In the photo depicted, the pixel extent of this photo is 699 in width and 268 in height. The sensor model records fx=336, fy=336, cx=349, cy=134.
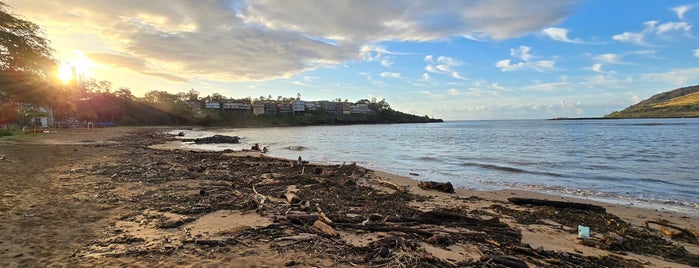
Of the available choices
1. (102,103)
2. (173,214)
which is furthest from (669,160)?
(102,103)

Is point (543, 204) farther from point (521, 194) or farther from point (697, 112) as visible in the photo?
point (697, 112)

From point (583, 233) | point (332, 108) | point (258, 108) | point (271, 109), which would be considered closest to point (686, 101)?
point (332, 108)

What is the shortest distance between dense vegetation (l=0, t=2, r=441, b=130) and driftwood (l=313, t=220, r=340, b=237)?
22.1 m

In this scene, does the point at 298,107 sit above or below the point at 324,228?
above

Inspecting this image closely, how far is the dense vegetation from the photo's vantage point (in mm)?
19047

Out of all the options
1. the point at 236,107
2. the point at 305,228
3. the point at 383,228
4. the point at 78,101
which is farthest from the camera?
the point at 236,107

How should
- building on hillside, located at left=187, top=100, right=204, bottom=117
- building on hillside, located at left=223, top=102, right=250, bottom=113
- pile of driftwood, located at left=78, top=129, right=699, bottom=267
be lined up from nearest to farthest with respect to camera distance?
pile of driftwood, located at left=78, top=129, right=699, bottom=267 < building on hillside, located at left=187, top=100, right=204, bottom=117 < building on hillside, located at left=223, top=102, right=250, bottom=113

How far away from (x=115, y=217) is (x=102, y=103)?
350ft

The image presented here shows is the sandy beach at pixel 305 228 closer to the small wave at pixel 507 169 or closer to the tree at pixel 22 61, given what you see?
the small wave at pixel 507 169

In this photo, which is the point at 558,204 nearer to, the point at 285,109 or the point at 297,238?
the point at 297,238

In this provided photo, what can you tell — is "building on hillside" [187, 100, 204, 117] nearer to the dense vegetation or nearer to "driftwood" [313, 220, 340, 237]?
the dense vegetation

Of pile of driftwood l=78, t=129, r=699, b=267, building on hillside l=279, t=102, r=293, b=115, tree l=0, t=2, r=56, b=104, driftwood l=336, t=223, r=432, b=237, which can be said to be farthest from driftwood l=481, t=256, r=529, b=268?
building on hillside l=279, t=102, r=293, b=115

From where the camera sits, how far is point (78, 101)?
3051 inches

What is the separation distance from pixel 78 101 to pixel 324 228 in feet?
312
